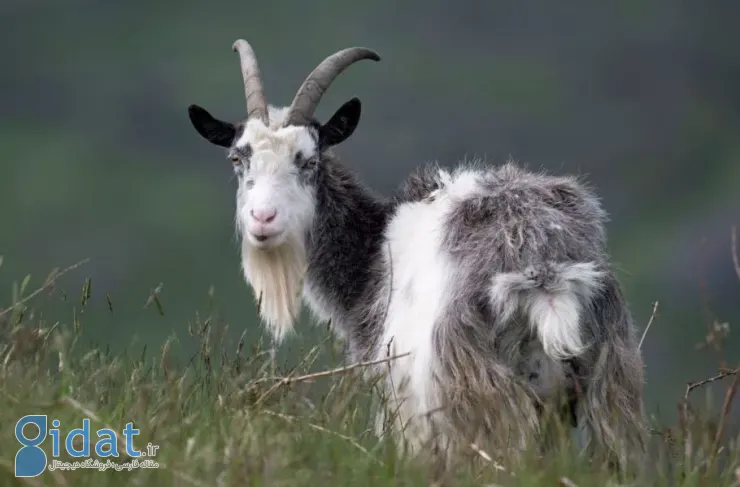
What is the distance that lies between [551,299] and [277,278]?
200cm

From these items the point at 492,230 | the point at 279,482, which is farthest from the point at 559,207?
the point at 279,482

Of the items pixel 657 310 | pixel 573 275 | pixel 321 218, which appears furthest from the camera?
pixel 321 218

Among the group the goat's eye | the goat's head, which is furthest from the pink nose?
the goat's eye

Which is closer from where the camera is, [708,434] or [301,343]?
[708,434]

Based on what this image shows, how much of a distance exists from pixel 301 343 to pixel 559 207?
1329mm

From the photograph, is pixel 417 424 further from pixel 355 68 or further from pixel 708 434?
pixel 355 68

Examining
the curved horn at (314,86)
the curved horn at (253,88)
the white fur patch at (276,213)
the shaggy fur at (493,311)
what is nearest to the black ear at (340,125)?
the curved horn at (314,86)

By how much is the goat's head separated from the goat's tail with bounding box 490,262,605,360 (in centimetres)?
135

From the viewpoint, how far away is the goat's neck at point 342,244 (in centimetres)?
694

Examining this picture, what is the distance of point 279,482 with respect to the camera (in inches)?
144

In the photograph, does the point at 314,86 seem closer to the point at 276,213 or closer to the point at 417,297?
the point at 276,213

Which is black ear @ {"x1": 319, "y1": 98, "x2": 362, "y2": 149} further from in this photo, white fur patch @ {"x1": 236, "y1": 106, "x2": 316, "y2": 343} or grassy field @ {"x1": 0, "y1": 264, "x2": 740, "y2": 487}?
grassy field @ {"x1": 0, "y1": 264, "x2": 740, "y2": 487}

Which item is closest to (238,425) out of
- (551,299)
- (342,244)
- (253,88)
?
(551,299)

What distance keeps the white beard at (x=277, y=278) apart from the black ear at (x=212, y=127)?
69cm
